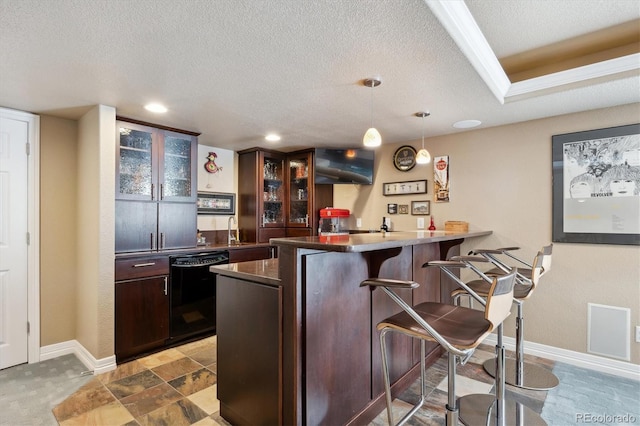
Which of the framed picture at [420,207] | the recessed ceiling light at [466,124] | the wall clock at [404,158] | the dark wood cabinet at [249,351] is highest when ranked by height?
the recessed ceiling light at [466,124]

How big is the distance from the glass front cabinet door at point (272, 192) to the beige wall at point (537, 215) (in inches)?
77.3

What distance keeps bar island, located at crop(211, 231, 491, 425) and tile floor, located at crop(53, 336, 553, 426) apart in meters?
0.25

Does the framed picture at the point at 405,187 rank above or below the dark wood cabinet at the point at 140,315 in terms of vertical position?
above

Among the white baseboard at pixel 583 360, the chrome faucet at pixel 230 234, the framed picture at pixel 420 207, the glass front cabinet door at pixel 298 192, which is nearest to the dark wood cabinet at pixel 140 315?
the chrome faucet at pixel 230 234

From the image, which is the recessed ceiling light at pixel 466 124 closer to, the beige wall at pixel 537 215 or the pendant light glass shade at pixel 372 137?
the beige wall at pixel 537 215

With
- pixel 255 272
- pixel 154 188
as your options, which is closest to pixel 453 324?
pixel 255 272

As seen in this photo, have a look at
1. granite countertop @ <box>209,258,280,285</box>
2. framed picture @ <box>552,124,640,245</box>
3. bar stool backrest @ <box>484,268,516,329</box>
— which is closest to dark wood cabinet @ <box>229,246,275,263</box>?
granite countertop @ <box>209,258,280,285</box>

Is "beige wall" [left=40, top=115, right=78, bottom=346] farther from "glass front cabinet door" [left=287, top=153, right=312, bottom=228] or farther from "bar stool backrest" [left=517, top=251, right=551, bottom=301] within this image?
"bar stool backrest" [left=517, top=251, right=551, bottom=301]

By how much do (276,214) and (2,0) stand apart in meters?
3.39

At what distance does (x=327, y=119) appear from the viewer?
309 centimetres

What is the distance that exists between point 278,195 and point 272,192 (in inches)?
4.0

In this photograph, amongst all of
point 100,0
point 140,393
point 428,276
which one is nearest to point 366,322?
point 428,276

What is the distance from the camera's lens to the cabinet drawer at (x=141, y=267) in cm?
284

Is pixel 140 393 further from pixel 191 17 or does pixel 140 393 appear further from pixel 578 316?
pixel 578 316
